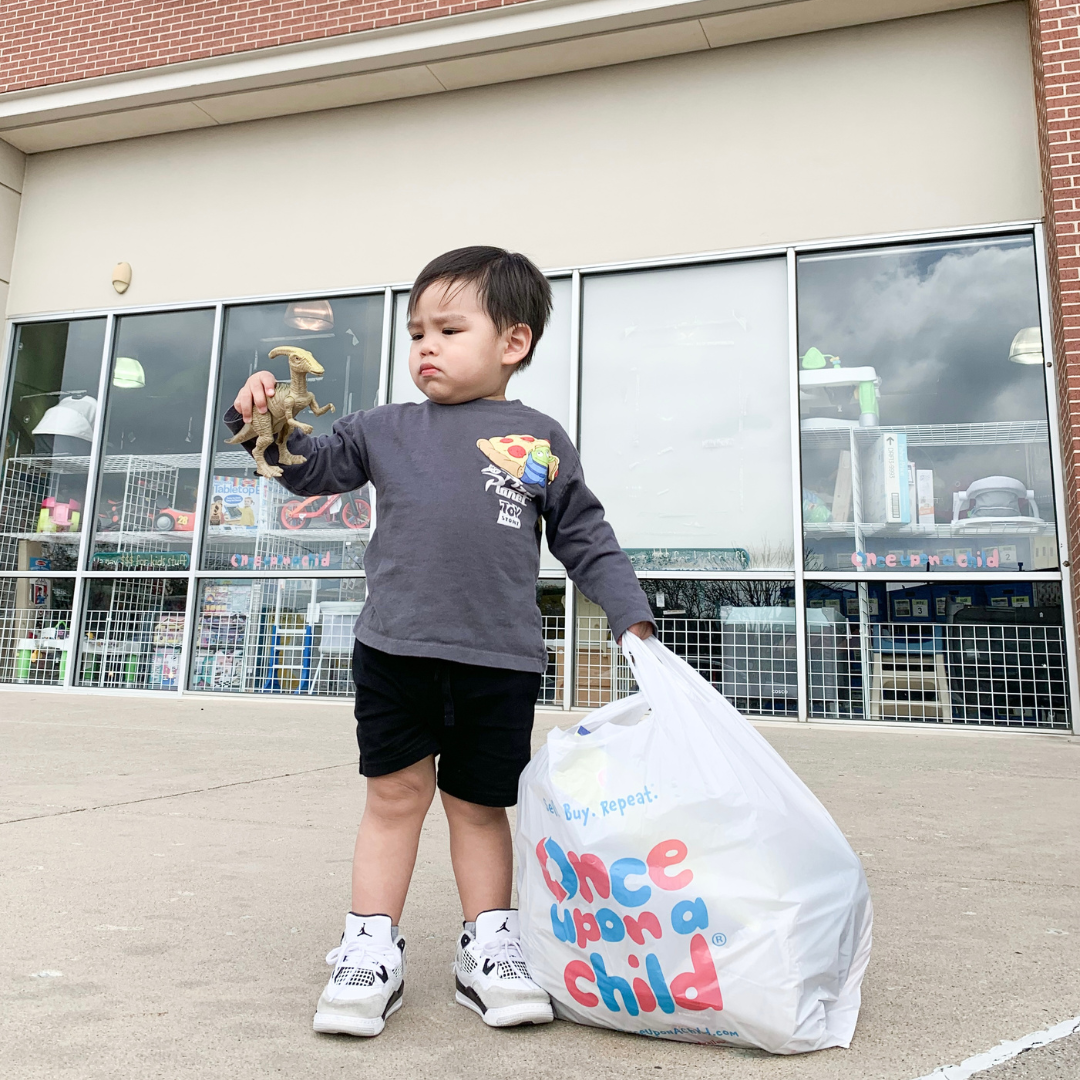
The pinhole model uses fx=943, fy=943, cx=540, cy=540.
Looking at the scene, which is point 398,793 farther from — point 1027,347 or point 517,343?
point 1027,347

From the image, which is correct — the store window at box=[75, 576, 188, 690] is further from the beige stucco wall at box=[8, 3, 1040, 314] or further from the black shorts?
the black shorts

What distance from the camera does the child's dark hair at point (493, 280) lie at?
1618 millimetres

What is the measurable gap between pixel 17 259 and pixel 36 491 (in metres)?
1.89

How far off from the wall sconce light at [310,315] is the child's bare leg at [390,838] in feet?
18.5


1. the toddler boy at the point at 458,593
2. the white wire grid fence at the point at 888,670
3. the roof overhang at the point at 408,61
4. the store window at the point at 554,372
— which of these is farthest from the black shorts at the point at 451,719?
the roof overhang at the point at 408,61

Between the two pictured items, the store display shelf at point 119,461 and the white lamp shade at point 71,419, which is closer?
the store display shelf at point 119,461

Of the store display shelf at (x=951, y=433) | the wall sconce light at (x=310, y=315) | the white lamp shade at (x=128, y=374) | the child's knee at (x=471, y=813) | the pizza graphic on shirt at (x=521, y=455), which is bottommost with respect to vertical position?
the child's knee at (x=471, y=813)

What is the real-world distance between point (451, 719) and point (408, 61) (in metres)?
5.93

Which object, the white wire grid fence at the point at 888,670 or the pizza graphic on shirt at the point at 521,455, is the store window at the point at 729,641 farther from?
the pizza graphic on shirt at the point at 521,455

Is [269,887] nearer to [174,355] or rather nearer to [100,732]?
[100,732]

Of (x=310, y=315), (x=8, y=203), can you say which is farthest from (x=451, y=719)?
(x=8, y=203)

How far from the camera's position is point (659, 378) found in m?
5.96

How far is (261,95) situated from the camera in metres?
6.65

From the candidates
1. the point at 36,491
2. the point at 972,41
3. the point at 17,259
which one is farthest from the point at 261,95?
the point at 972,41
